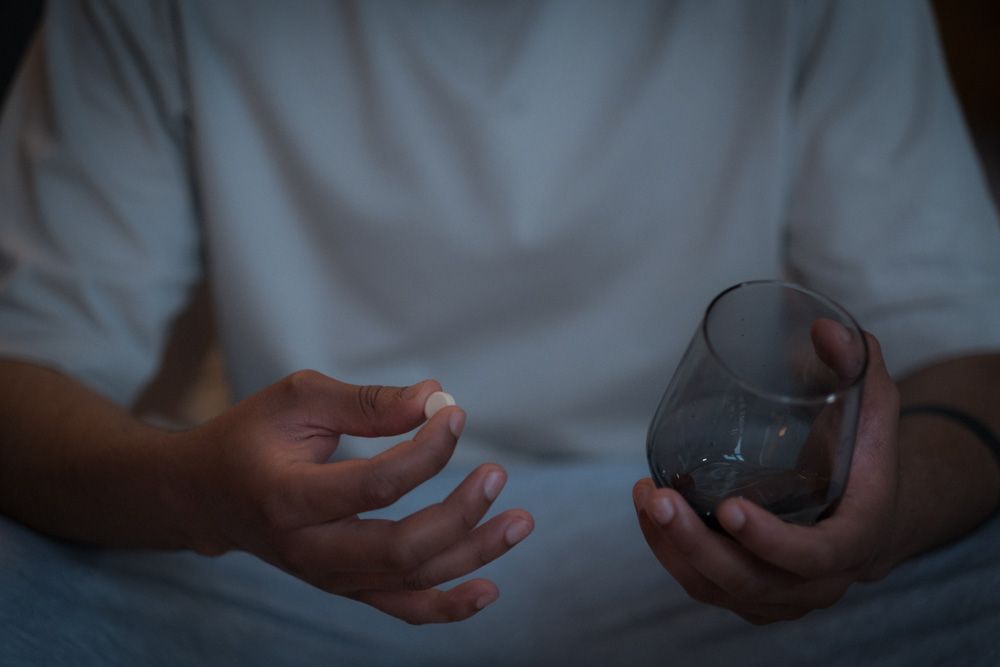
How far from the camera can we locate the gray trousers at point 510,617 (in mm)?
559

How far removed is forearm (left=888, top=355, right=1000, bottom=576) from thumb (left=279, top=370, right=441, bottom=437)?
0.34 meters

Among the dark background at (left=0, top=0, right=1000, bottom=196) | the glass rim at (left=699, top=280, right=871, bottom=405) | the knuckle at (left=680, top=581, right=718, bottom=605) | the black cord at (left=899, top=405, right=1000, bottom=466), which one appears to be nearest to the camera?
the glass rim at (left=699, top=280, right=871, bottom=405)

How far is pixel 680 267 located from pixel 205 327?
47cm

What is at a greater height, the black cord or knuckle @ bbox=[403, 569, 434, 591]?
knuckle @ bbox=[403, 569, 434, 591]

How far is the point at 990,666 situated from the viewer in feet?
1.72

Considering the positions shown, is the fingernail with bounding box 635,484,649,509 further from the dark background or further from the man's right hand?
the dark background

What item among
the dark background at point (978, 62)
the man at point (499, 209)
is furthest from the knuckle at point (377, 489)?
the dark background at point (978, 62)

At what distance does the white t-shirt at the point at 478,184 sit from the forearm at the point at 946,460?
3cm

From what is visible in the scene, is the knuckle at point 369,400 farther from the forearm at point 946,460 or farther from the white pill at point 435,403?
the forearm at point 946,460

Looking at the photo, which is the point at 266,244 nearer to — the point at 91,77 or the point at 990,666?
the point at 91,77

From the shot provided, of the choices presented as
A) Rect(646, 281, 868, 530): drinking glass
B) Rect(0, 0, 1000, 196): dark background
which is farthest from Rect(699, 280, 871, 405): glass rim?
Rect(0, 0, 1000, 196): dark background

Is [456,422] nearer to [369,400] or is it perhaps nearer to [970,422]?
[369,400]

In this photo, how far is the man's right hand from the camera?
1.39ft

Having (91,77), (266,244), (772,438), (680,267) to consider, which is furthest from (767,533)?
(91,77)
